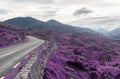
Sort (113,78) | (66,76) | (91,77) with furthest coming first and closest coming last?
(113,78) → (91,77) → (66,76)

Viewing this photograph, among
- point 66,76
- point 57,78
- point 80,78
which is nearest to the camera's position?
point 57,78

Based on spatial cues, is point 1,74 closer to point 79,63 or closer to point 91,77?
point 91,77

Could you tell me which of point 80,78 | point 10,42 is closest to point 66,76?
point 80,78

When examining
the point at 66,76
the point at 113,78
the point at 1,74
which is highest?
the point at 1,74

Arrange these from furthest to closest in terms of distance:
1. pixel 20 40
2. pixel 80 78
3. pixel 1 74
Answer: pixel 20 40 → pixel 80 78 → pixel 1 74

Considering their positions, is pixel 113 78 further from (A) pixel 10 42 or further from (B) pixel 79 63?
(A) pixel 10 42

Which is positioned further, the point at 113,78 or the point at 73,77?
the point at 113,78

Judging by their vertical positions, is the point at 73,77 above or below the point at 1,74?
below

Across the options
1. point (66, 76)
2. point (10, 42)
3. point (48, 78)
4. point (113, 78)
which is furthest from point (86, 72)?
point (10, 42)

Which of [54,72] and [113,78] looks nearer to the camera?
[54,72]
